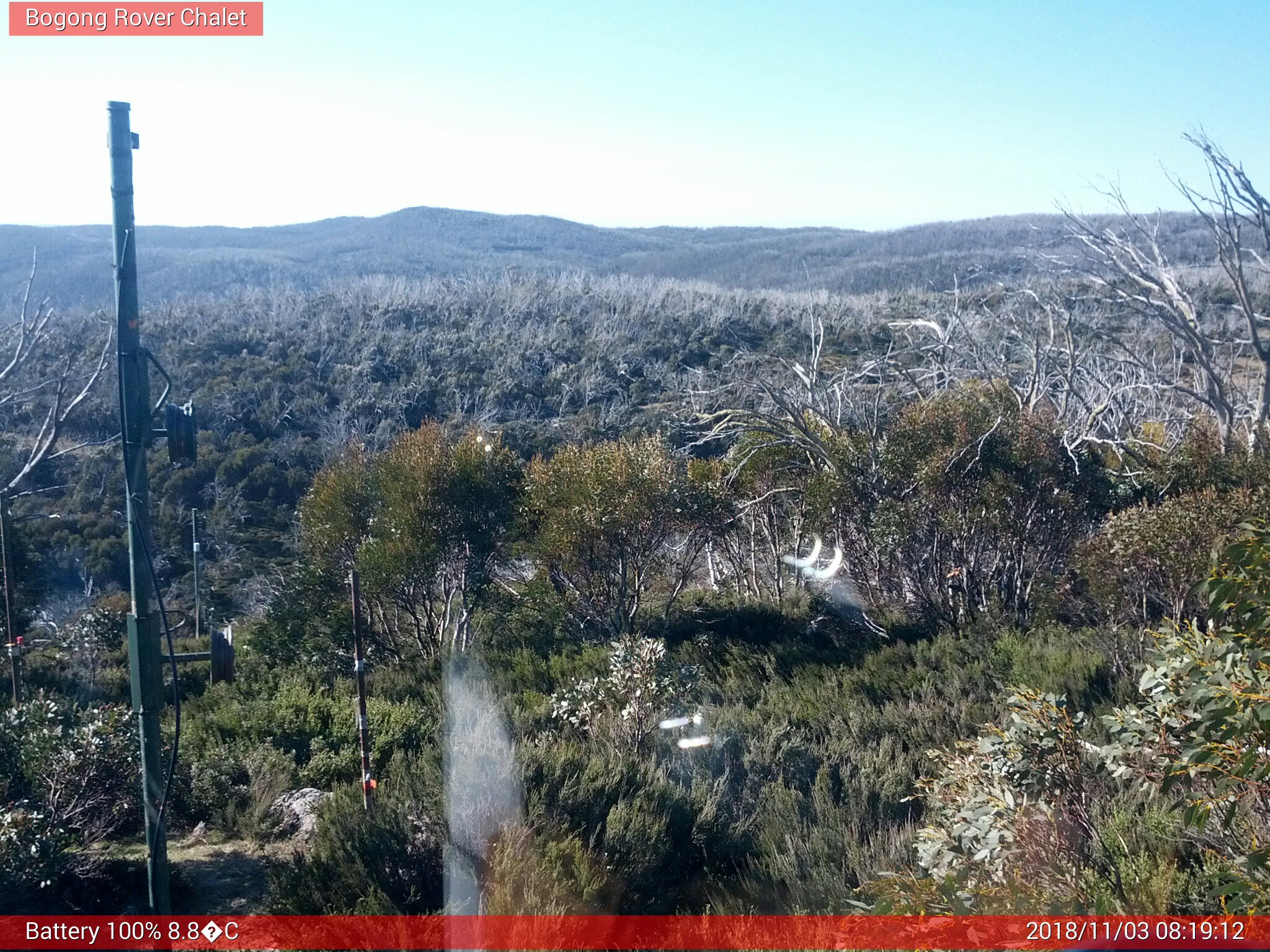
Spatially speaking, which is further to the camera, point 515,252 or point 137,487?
point 515,252

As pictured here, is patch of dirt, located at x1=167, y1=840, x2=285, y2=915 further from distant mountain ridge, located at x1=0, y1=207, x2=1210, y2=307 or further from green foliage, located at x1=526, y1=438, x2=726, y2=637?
distant mountain ridge, located at x1=0, y1=207, x2=1210, y2=307

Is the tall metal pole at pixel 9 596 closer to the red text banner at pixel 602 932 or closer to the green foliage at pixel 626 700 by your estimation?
the red text banner at pixel 602 932

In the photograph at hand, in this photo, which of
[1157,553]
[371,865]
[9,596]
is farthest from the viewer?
[1157,553]

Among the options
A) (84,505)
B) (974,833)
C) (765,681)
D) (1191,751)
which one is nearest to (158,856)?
A: (974,833)

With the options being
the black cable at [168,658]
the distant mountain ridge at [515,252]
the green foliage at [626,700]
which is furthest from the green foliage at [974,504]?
the distant mountain ridge at [515,252]

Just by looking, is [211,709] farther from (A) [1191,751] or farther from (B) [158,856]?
(A) [1191,751]

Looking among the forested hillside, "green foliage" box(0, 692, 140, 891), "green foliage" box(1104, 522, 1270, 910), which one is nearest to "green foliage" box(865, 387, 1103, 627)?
the forested hillside

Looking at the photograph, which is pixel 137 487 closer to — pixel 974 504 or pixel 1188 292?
pixel 974 504

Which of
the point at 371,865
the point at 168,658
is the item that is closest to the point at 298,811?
the point at 371,865
